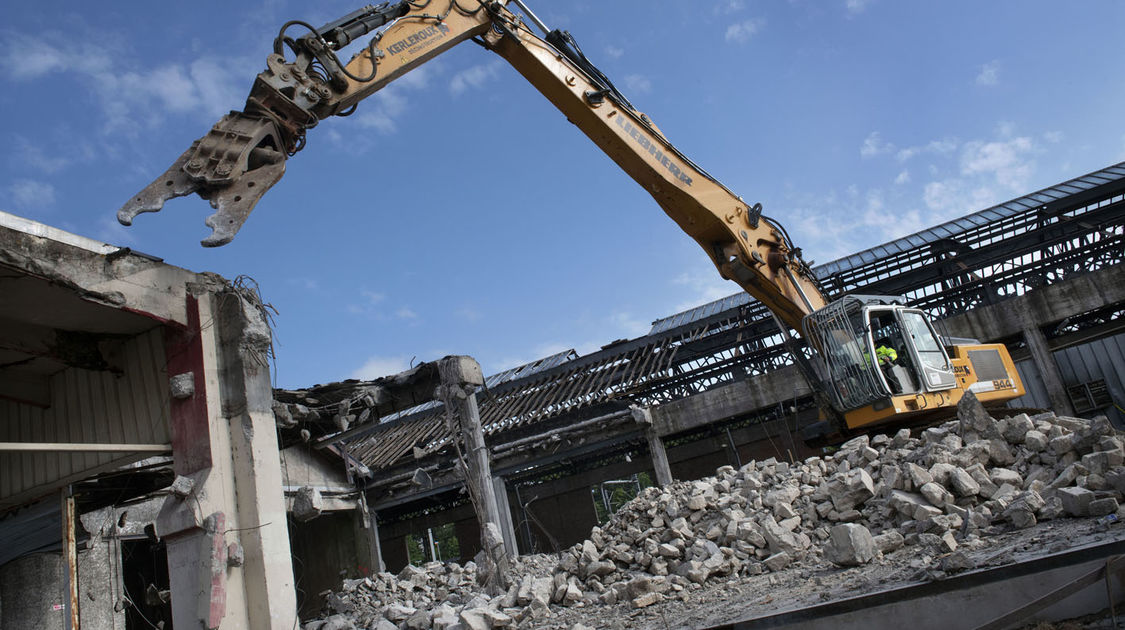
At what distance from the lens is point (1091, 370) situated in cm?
1684

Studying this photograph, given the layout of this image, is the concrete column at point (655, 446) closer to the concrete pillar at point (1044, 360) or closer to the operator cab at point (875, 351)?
the operator cab at point (875, 351)

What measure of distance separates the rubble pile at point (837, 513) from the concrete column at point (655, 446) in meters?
4.96

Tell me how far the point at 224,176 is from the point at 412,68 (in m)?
2.91

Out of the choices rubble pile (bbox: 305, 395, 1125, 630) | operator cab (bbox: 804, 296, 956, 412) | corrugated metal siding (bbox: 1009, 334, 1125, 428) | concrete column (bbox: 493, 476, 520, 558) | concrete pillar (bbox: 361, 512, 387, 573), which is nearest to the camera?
rubble pile (bbox: 305, 395, 1125, 630)

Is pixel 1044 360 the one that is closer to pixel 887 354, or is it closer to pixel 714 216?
pixel 887 354

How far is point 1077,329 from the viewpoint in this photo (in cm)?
1738

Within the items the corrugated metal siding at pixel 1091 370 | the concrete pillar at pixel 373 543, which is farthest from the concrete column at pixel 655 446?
the corrugated metal siding at pixel 1091 370

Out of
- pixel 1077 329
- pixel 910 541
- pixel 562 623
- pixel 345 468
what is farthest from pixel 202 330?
pixel 1077 329

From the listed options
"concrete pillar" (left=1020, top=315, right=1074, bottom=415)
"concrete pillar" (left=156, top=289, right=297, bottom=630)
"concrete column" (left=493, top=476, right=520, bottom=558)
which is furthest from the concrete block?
"concrete pillar" (left=1020, top=315, right=1074, bottom=415)

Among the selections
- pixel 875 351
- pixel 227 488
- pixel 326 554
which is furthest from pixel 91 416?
pixel 326 554

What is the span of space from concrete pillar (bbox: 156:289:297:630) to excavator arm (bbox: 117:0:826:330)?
3.98 feet

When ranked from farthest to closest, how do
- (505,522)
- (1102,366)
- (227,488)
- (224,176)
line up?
(1102,366) → (505,522) → (227,488) → (224,176)

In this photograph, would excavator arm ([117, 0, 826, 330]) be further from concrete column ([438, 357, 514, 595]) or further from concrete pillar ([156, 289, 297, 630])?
concrete column ([438, 357, 514, 595])

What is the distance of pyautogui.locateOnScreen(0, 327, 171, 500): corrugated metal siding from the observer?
20.4 feet
